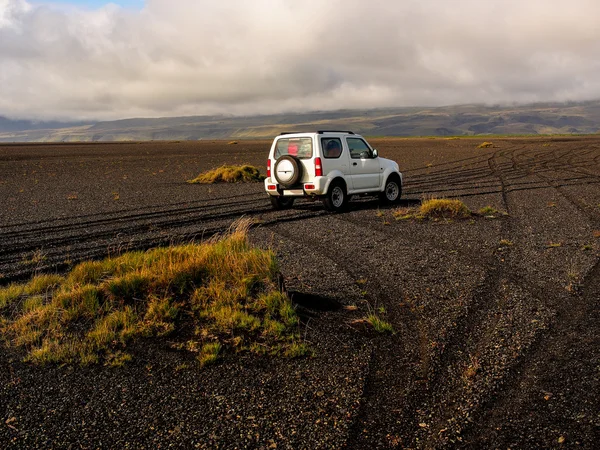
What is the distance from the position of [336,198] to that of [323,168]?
110 centimetres

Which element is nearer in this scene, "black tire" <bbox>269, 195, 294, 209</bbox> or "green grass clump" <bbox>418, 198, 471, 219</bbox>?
"green grass clump" <bbox>418, 198, 471, 219</bbox>

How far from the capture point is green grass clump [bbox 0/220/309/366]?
18.0 feet

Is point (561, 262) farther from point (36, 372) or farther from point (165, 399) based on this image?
point (36, 372)

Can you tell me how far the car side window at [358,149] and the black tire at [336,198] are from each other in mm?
1101

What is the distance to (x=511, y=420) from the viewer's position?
13.2 ft

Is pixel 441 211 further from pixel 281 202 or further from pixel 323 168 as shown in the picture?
pixel 281 202

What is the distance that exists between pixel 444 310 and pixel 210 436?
3594 millimetres

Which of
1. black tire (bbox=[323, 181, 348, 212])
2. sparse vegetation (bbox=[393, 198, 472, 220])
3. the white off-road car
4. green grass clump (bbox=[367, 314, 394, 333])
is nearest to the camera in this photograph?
green grass clump (bbox=[367, 314, 394, 333])

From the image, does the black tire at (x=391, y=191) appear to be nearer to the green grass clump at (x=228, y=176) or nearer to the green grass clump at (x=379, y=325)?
the green grass clump at (x=379, y=325)

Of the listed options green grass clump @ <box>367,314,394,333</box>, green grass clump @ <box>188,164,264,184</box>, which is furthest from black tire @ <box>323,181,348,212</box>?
green grass clump @ <box>188,164,264,184</box>

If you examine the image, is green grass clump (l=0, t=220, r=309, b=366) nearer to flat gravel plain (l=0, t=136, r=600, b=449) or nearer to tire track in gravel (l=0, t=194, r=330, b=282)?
flat gravel plain (l=0, t=136, r=600, b=449)

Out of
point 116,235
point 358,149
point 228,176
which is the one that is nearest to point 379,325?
point 116,235

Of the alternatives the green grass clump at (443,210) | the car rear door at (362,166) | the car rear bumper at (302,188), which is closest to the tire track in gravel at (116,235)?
the car rear bumper at (302,188)

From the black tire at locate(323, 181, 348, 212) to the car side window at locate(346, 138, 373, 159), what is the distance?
110 centimetres
